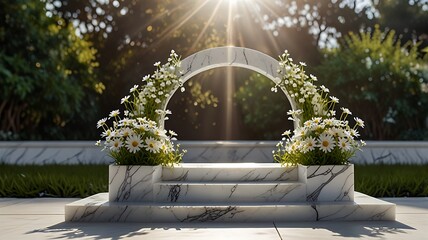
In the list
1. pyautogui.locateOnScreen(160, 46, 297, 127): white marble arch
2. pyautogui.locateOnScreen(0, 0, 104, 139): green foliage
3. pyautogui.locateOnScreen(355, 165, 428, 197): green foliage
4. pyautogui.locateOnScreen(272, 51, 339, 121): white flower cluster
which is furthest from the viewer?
pyautogui.locateOnScreen(0, 0, 104, 139): green foliage

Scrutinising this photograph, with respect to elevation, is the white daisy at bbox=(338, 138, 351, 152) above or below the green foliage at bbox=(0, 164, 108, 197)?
above

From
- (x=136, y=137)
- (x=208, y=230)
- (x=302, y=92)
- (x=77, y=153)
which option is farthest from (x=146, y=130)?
(x=77, y=153)

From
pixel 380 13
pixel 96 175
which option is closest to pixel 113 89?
pixel 96 175

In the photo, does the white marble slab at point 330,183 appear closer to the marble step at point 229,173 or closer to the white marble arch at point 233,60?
the marble step at point 229,173

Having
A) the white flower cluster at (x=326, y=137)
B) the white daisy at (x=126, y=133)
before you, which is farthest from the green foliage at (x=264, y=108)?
the white daisy at (x=126, y=133)

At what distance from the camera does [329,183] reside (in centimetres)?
796

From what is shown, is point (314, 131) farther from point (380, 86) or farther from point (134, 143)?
point (380, 86)

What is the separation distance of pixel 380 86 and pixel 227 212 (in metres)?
16.8

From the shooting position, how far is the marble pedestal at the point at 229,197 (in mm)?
7445

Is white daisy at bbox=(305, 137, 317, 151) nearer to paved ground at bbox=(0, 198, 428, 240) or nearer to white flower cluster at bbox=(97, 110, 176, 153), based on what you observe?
paved ground at bbox=(0, 198, 428, 240)

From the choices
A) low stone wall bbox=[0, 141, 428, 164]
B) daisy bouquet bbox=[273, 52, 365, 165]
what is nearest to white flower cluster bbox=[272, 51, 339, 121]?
daisy bouquet bbox=[273, 52, 365, 165]

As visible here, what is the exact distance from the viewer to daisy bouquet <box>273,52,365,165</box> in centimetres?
809

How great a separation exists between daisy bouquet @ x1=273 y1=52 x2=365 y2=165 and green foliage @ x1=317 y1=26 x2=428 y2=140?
13931 mm

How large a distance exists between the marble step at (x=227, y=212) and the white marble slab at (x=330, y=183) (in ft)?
1.36
